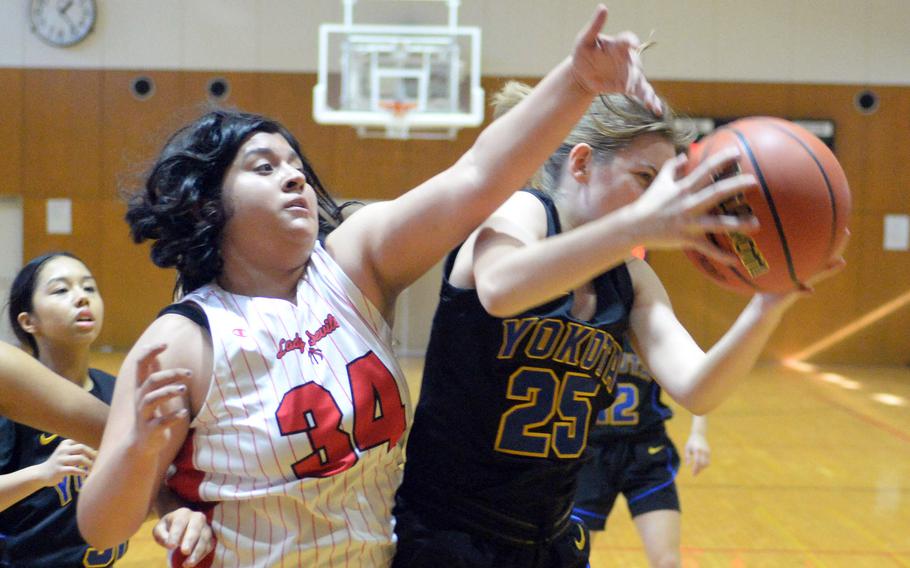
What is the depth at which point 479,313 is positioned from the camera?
1.88m

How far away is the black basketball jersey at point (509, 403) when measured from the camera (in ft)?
6.16

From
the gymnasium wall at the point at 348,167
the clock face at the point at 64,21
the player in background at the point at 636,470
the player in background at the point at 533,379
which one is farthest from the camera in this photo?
the gymnasium wall at the point at 348,167

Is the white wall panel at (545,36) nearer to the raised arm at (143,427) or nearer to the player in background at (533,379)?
the player in background at (533,379)

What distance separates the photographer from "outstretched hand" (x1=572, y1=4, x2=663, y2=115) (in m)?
1.56

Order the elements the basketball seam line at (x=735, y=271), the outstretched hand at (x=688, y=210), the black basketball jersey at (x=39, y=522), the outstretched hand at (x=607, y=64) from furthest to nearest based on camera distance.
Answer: the black basketball jersey at (x=39, y=522) → the basketball seam line at (x=735, y=271) → the outstretched hand at (x=607, y=64) → the outstretched hand at (x=688, y=210)

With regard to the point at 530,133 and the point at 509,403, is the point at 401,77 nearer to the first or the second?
the point at 509,403

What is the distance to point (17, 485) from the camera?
2320 mm

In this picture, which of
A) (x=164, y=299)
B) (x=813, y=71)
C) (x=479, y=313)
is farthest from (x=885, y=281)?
(x=479, y=313)

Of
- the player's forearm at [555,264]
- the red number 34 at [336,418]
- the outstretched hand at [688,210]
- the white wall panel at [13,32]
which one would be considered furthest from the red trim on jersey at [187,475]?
the white wall panel at [13,32]

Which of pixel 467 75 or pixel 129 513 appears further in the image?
pixel 467 75

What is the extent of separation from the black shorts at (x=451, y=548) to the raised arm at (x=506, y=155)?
55 cm

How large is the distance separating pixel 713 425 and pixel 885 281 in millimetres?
5071

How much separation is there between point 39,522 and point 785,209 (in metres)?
2.29

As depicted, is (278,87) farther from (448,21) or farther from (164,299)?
(164,299)
